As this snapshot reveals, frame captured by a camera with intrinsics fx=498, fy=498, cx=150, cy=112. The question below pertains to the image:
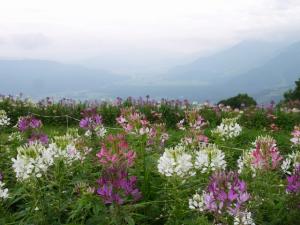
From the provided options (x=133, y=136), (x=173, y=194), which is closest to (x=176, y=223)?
(x=173, y=194)

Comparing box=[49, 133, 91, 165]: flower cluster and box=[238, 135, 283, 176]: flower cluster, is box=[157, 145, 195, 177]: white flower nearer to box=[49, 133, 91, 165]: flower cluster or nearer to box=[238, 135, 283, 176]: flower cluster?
box=[238, 135, 283, 176]: flower cluster

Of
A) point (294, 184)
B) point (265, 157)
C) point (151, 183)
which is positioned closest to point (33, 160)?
point (151, 183)

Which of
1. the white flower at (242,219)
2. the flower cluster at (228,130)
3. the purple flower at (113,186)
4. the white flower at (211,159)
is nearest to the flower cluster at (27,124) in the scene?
the flower cluster at (228,130)

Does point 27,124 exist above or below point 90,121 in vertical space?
below

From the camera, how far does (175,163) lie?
13.5 feet

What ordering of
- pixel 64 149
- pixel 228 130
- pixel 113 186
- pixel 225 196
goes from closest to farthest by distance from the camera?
pixel 225 196, pixel 113 186, pixel 64 149, pixel 228 130

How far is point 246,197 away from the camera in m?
3.24

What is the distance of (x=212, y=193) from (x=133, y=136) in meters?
2.79

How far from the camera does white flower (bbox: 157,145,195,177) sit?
13.5 ft

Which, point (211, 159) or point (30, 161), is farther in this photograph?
point (211, 159)

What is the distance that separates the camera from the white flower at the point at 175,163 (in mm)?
4117

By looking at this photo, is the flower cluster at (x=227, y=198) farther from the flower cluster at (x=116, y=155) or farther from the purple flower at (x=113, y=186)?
the flower cluster at (x=116, y=155)

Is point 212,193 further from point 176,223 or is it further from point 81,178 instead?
point 81,178

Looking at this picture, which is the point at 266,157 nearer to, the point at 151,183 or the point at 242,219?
the point at 242,219
